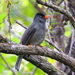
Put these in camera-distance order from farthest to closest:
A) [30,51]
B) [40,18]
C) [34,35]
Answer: [40,18] → [34,35] → [30,51]

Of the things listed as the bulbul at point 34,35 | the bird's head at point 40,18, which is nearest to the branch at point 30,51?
the bulbul at point 34,35

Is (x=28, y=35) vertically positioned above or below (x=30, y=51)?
below

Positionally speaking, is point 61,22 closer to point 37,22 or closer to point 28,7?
point 37,22

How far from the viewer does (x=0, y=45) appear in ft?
11.8

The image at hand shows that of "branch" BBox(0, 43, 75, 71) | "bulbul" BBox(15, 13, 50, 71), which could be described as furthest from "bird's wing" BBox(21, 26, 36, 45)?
"branch" BBox(0, 43, 75, 71)

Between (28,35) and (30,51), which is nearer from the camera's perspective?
(30,51)

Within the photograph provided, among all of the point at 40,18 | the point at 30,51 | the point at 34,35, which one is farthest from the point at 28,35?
the point at 30,51

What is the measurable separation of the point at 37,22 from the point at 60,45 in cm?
138

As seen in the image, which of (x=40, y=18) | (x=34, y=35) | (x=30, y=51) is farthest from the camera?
(x=40, y=18)

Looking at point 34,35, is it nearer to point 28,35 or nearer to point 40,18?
point 28,35

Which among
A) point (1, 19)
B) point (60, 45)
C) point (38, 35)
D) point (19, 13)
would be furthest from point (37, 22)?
point (19, 13)

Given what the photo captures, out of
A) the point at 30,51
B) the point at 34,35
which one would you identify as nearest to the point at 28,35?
the point at 34,35

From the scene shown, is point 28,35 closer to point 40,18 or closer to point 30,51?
point 40,18

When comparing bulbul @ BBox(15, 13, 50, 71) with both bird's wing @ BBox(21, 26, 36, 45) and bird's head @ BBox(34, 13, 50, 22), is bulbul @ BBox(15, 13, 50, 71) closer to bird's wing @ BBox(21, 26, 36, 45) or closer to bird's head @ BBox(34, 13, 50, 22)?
bird's wing @ BBox(21, 26, 36, 45)
